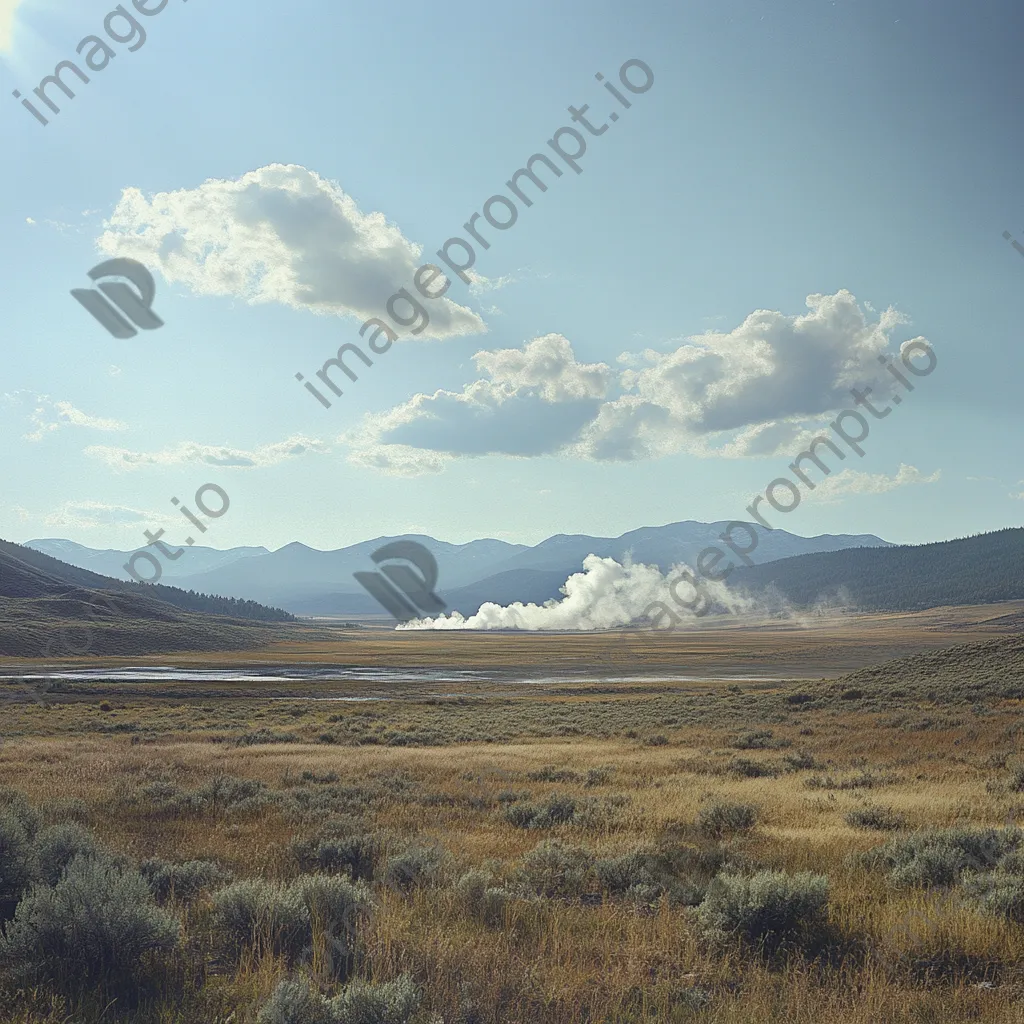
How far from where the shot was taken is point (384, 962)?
541cm

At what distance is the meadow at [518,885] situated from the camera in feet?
16.4

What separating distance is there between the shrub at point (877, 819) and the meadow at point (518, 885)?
0.23 feet

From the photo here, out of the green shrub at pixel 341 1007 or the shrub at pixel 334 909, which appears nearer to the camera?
the green shrub at pixel 341 1007

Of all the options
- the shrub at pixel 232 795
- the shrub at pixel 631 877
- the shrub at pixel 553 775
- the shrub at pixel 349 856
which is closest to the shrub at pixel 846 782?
the shrub at pixel 553 775

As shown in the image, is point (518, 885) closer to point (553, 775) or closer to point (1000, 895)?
point (1000, 895)

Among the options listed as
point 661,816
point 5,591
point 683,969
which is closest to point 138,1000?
point 683,969

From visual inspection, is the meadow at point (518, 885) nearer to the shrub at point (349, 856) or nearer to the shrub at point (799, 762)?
the shrub at point (349, 856)

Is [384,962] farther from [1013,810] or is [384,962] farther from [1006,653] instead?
[1006,653]

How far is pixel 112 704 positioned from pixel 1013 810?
176 ft

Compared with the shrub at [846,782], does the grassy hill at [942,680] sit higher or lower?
lower

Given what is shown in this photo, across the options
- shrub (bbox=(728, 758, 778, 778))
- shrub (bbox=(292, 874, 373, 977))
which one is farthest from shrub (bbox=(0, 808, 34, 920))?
shrub (bbox=(728, 758, 778, 778))

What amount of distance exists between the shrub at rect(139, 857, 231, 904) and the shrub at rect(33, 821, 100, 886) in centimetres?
69

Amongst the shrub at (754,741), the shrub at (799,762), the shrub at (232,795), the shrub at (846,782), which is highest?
the shrub at (232,795)

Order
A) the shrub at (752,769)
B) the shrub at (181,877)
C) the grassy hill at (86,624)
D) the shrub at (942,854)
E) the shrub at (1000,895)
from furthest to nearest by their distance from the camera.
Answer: the grassy hill at (86,624)
the shrub at (752,769)
the shrub at (942,854)
the shrub at (181,877)
the shrub at (1000,895)
